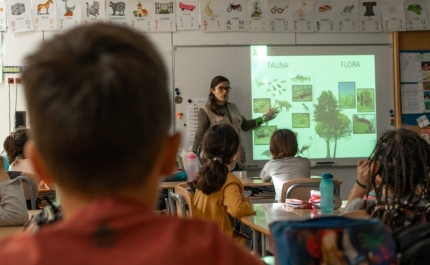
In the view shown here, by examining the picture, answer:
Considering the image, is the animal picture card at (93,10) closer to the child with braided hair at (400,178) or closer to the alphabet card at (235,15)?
the alphabet card at (235,15)

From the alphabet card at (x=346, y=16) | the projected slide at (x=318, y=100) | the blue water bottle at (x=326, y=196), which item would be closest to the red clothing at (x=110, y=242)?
the blue water bottle at (x=326, y=196)

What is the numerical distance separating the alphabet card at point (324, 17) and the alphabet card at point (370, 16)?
365 millimetres

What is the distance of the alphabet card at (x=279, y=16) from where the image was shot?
715 centimetres

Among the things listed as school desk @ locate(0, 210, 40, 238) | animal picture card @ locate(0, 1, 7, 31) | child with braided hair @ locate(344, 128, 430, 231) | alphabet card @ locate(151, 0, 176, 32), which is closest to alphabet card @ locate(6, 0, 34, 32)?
animal picture card @ locate(0, 1, 7, 31)

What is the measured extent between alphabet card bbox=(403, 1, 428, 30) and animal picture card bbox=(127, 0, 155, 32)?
10.2 ft

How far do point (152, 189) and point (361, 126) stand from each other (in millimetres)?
6735

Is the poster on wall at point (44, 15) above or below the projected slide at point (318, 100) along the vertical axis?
above

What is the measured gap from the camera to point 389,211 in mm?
1754

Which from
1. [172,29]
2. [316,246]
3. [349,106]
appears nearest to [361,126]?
[349,106]

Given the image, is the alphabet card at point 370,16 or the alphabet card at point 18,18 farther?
the alphabet card at point 370,16

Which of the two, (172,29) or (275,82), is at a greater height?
(172,29)

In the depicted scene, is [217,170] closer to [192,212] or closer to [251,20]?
[192,212]

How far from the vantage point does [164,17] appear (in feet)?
23.1

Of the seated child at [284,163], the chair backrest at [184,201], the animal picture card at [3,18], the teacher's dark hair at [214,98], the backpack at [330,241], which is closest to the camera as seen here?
the backpack at [330,241]
